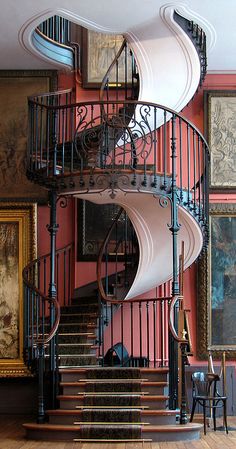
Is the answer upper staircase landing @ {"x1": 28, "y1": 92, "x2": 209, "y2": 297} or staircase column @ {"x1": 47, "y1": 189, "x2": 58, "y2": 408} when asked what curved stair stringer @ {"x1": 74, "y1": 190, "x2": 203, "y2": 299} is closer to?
upper staircase landing @ {"x1": 28, "y1": 92, "x2": 209, "y2": 297}

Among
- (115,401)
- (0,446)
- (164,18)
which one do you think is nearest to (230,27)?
(164,18)

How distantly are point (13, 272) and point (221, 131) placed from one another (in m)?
3.70

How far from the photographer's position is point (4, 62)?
1228 centimetres

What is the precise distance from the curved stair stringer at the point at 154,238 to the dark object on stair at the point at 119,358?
776 mm

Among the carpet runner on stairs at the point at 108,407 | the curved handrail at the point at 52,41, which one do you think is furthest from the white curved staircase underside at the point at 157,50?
the carpet runner on stairs at the point at 108,407

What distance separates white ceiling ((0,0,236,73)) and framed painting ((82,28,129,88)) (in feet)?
3.20

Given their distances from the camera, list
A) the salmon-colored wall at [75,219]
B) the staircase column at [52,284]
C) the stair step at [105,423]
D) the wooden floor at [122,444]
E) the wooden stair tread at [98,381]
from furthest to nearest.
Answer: the salmon-colored wall at [75,219] < the staircase column at [52,284] < the wooden stair tread at [98,381] < the stair step at [105,423] < the wooden floor at [122,444]

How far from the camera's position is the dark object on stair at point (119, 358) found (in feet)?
35.5

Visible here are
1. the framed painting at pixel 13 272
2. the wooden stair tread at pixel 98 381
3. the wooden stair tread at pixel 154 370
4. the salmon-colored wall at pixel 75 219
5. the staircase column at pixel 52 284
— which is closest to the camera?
the wooden stair tread at pixel 98 381

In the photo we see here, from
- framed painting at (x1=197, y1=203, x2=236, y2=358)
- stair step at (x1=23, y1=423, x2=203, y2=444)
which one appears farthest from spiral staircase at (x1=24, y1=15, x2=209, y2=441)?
framed painting at (x1=197, y1=203, x2=236, y2=358)

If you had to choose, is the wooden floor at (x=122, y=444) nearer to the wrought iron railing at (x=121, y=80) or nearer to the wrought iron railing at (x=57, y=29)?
the wrought iron railing at (x=121, y=80)

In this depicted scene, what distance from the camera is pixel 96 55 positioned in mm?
12453

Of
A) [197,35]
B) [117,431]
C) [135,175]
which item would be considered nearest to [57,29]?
[197,35]

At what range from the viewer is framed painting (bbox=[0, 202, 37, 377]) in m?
11.8
